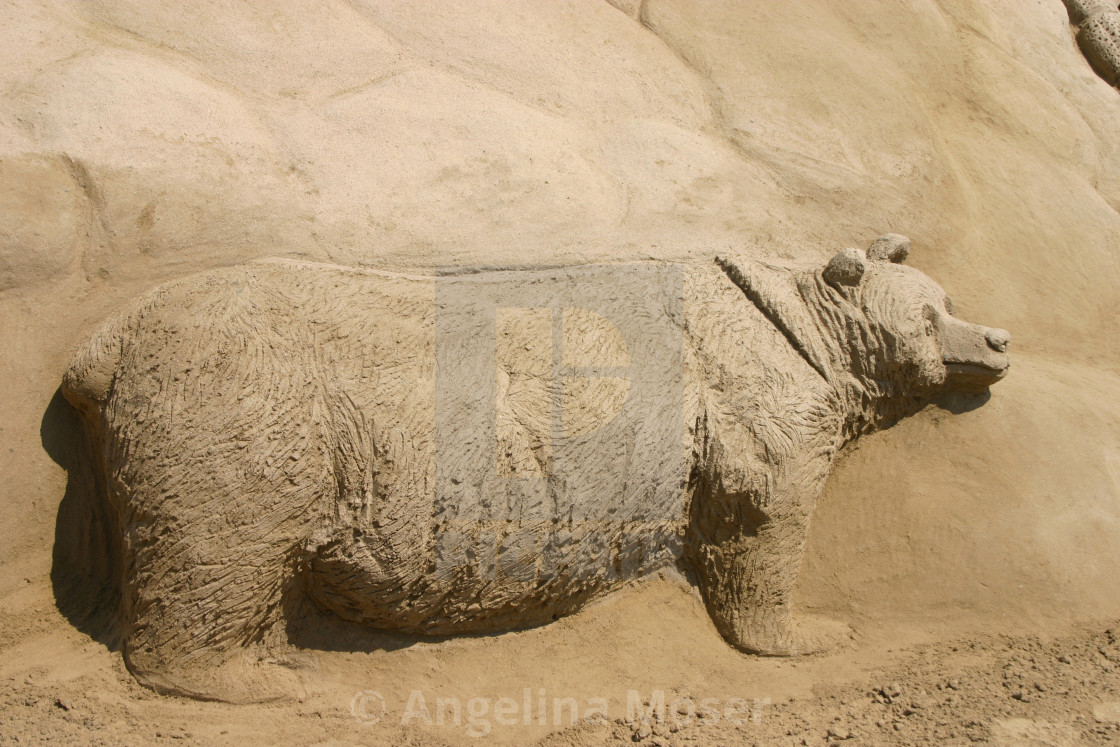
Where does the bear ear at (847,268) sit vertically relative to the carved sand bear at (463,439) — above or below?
above

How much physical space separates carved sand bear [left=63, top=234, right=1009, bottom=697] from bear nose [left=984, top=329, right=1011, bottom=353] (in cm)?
32

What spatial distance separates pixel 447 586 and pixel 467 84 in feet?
9.04

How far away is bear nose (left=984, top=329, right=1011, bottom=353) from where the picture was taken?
13.0 feet

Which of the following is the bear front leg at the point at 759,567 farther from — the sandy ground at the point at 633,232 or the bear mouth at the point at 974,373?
the bear mouth at the point at 974,373

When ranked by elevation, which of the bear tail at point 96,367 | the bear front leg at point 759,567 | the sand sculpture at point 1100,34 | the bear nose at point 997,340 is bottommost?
the bear front leg at point 759,567

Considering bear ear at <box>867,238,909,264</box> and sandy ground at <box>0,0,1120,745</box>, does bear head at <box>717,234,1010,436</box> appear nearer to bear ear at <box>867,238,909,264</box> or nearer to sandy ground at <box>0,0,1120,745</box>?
bear ear at <box>867,238,909,264</box>

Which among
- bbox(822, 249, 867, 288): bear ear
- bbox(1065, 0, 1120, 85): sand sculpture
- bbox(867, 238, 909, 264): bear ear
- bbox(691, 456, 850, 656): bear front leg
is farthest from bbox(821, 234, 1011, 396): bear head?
bbox(1065, 0, 1120, 85): sand sculpture

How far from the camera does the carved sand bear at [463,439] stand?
3.13 metres

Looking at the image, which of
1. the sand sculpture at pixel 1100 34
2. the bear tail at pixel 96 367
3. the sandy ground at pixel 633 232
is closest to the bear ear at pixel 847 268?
the sandy ground at pixel 633 232

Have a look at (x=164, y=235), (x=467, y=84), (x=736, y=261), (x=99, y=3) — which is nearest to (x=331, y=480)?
(x=164, y=235)

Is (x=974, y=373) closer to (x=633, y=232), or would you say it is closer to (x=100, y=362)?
(x=633, y=232)

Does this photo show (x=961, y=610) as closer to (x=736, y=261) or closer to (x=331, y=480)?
(x=736, y=261)

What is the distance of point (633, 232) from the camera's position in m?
4.40

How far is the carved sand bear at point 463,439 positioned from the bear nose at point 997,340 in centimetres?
32
